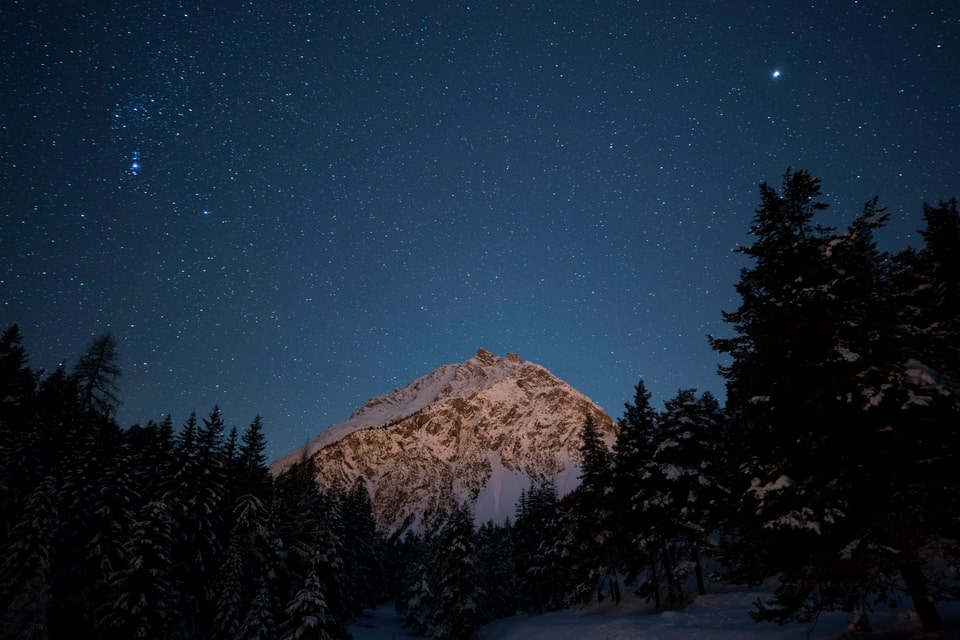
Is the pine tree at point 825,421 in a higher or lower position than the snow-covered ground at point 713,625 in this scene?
higher

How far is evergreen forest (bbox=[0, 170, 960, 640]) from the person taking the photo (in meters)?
9.90

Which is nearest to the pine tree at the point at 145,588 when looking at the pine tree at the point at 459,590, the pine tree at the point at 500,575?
the pine tree at the point at 459,590

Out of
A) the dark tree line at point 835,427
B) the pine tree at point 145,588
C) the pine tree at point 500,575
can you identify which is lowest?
the pine tree at point 500,575

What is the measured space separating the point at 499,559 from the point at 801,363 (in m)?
53.5

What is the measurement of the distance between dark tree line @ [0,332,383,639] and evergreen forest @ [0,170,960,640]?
13 centimetres

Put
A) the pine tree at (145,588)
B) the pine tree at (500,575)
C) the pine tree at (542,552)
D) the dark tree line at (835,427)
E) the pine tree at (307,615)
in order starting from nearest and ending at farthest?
1. the dark tree line at (835,427)
2. the pine tree at (145,588)
3. the pine tree at (307,615)
4. the pine tree at (542,552)
5. the pine tree at (500,575)

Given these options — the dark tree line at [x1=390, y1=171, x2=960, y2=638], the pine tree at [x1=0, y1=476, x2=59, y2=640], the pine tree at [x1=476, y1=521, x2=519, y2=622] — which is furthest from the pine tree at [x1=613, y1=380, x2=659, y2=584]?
the pine tree at [x1=0, y1=476, x2=59, y2=640]

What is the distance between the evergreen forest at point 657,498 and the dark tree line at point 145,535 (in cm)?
13

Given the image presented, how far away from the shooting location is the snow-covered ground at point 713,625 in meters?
11.1

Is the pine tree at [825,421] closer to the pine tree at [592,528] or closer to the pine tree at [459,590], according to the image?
the pine tree at [592,528]

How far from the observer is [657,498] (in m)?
26.3

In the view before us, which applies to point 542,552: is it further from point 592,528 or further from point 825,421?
point 825,421

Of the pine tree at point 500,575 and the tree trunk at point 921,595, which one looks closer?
the tree trunk at point 921,595

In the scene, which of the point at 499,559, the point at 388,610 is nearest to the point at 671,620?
the point at 499,559
